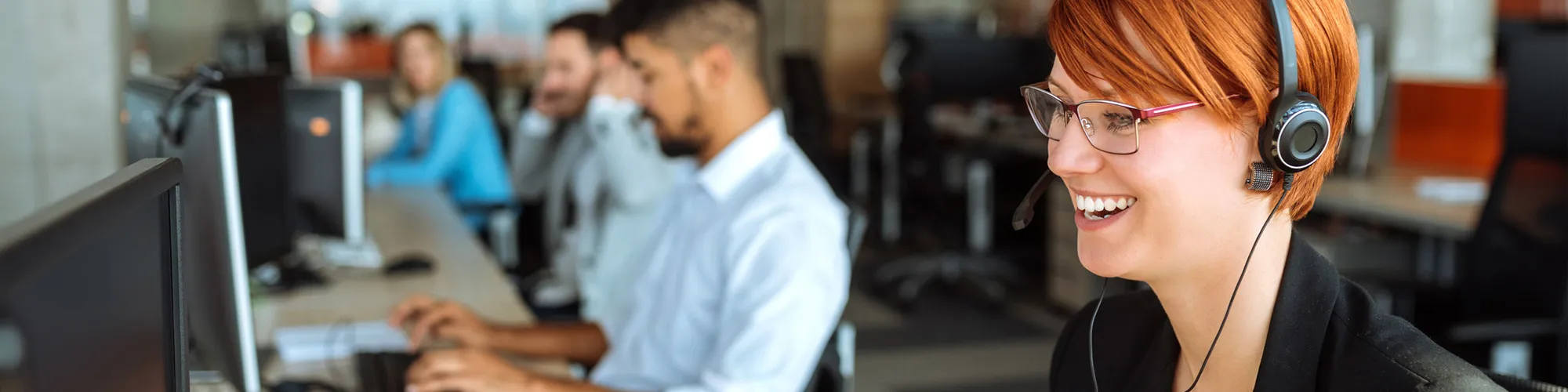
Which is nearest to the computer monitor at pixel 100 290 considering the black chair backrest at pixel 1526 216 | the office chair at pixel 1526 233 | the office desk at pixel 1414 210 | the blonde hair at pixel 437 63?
the office chair at pixel 1526 233

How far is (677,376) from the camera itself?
178cm

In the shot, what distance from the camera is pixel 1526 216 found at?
2582mm

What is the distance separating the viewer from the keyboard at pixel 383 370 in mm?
1731

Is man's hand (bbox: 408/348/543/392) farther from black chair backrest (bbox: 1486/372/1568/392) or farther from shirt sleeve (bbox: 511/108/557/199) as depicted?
shirt sleeve (bbox: 511/108/557/199)

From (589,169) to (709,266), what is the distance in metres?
1.61

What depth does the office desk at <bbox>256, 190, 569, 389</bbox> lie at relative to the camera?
6.39ft

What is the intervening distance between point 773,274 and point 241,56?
4749 millimetres

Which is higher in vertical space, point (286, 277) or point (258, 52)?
point (286, 277)

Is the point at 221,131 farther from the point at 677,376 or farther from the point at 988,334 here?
the point at 988,334

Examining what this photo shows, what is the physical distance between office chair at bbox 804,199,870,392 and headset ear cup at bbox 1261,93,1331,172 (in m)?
0.86

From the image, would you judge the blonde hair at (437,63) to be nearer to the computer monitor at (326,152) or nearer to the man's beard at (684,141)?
the computer monitor at (326,152)

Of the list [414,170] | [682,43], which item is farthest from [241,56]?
[682,43]

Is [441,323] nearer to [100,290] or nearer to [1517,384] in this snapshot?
[100,290]

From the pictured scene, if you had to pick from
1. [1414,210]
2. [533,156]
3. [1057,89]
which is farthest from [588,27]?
[1057,89]
